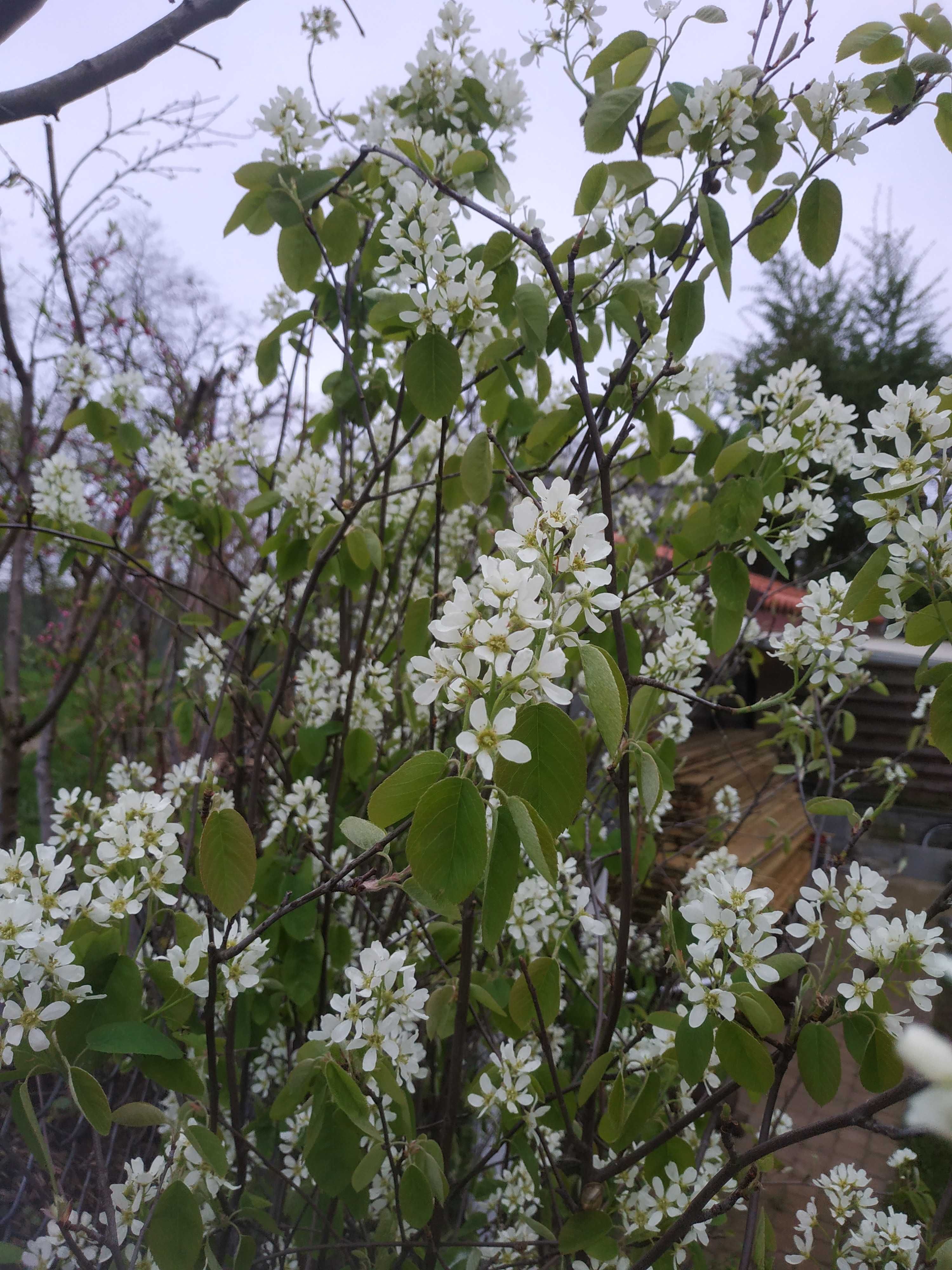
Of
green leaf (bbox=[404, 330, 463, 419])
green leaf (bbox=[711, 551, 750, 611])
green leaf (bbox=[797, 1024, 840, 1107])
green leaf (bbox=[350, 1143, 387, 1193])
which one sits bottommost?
green leaf (bbox=[350, 1143, 387, 1193])

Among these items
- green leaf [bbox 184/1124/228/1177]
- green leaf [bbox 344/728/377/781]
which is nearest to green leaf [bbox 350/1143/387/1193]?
green leaf [bbox 184/1124/228/1177]

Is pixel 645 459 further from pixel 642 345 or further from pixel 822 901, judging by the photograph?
pixel 822 901

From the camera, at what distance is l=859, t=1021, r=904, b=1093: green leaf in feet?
2.47

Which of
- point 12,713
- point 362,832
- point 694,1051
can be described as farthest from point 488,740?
point 12,713

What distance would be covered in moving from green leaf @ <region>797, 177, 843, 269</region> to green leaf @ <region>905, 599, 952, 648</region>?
18.5 inches

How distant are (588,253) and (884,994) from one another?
3.40ft

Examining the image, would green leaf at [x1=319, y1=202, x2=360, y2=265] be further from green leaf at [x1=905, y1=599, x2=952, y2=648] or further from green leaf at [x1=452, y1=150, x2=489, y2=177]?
green leaf at [x1=905, y1=599, x2=952, y2=648]

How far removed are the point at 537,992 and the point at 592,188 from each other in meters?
0.98

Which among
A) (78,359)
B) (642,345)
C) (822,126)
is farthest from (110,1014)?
(78,359)

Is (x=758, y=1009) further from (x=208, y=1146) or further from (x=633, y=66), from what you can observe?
(x=633, y=66)

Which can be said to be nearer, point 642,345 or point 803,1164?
point 642,345

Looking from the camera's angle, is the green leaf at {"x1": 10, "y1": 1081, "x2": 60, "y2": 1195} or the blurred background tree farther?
the blurred background tree

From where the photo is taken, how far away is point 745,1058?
73cm

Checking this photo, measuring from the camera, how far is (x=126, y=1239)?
2.82ft
